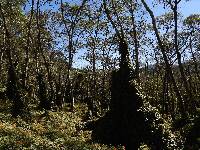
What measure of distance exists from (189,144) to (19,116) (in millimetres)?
13467

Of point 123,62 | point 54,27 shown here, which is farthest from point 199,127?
point 54,27

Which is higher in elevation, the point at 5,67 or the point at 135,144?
the point at 5,67

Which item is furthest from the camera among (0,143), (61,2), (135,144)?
(61,2)

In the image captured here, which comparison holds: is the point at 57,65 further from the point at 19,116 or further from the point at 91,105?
the point at 19,116

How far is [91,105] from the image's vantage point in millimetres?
53938

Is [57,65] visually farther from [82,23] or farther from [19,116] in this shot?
[19,116]

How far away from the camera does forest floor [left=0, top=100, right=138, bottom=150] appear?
20.5 meters

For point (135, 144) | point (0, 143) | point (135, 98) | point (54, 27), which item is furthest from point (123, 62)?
point (54, 27)

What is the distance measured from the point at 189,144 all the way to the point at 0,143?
37.8 ft

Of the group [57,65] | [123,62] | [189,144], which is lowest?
[189,144]

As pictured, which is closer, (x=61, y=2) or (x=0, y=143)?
(x=0, y=143)

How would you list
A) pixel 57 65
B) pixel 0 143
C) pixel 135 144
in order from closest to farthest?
1. pixel 0 143
2. pixel 135 144
3. pixel 57 65

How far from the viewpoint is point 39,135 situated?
25797 mm

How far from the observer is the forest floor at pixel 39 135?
20516 millimetres
